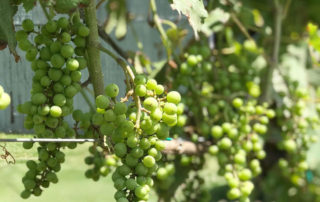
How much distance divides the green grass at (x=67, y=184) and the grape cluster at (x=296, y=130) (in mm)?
636

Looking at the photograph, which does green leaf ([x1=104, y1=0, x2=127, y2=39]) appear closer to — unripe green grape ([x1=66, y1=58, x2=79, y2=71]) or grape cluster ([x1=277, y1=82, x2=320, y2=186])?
grape cluster ([x1=277, y1=82, x2=320, y2=186])

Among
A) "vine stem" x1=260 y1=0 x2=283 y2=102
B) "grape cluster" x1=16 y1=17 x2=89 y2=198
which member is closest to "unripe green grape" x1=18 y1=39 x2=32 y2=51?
"grape cluster" x1=16 y1=17 x2=89 y2=198

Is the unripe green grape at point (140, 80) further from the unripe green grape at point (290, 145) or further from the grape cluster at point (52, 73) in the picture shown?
the unripe green grape at point (290, 145)

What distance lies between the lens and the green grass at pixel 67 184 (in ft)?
2.97

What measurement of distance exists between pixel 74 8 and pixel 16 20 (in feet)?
0.49

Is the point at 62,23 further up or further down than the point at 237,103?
further up

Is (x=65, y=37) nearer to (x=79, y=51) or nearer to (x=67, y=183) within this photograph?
(x=79, y=51)

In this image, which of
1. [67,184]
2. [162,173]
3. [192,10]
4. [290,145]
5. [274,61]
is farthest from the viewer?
[274,61]

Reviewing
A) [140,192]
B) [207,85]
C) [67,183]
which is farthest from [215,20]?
[140,192]

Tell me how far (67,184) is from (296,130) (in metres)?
0.77

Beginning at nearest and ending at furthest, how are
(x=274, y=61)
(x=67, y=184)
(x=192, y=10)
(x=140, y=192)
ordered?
(x=140, y=192)
(x=192, y=10)
(x=67, y=184)
(x=274, y=61)

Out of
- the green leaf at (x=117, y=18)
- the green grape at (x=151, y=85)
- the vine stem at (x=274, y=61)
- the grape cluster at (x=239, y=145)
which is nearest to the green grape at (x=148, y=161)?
the green grape at (x=151, y=85)

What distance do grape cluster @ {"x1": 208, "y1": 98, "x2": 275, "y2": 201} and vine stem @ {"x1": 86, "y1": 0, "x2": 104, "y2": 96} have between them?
59cm

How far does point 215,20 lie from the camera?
4.94ft
